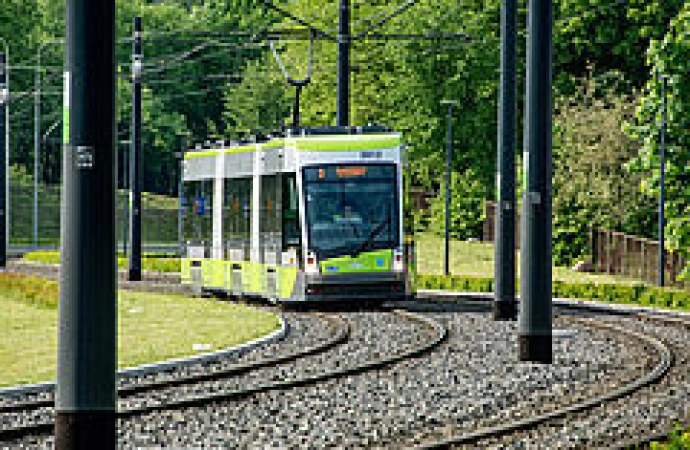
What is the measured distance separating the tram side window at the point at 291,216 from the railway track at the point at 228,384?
14.7 feet

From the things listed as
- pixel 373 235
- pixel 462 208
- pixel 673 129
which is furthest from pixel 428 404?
pixel 462 208

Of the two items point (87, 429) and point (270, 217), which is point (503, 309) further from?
point (87, 429)

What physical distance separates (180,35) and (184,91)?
5925 millimetres

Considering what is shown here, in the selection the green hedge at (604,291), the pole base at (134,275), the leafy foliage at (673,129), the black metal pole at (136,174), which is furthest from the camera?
the leafy foliage at (673,129)

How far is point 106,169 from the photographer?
352 inches

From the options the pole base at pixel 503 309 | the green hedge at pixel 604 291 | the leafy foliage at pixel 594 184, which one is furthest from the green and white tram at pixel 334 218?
the leafy foliage at pixel 594 184

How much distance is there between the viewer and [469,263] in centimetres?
5500

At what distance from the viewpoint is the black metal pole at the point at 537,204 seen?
1812 cm

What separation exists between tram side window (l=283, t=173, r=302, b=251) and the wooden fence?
2328 centimetres

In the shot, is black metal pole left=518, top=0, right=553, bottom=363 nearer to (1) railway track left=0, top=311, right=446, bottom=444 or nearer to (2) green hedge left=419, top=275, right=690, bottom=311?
(1) railway track left=0, top=311, right=446, bottom=444

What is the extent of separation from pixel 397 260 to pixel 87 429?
56.4 feet

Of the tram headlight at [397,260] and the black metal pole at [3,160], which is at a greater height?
the black metal pole at [3,160]

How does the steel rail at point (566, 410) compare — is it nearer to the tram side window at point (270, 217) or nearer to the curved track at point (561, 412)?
the curved track at point (561, 412)

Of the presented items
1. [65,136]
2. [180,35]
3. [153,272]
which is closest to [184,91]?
[180,35]
